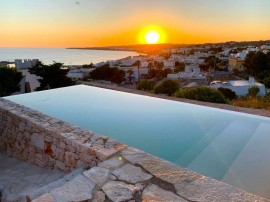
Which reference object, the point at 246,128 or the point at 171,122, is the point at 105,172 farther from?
the point at 246,128

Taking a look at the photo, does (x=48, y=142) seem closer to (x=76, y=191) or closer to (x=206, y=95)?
(x=76, y=191)

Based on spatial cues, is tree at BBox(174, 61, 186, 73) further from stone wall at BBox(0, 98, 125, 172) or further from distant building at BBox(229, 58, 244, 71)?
stone wall at BBox(0, 98, 125, 172)

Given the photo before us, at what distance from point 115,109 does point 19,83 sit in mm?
11020

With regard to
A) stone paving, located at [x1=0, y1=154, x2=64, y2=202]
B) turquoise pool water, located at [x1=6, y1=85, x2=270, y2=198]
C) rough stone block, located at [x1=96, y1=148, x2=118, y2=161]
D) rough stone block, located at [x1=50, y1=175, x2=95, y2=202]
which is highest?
rough stone block, located at [x1=96, y1=148, x2=118, y2=161]

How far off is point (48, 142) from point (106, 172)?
3.95 feet

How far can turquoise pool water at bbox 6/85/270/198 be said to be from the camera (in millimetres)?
2641

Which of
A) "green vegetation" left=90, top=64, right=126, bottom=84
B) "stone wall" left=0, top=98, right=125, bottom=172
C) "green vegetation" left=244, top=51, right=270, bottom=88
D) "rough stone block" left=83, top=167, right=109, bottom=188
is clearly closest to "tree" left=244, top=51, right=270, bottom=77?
"green vegetation" left=244, top=51, right=270, bottom=88

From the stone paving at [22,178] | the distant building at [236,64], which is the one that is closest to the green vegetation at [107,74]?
the distant building at [236,64]

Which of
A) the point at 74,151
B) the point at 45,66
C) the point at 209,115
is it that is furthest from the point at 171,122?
the point at 45,66

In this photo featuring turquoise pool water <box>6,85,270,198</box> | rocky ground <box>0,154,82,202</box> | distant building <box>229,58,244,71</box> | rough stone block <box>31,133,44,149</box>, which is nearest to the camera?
rocky ground <box>0,154,82,202</box>

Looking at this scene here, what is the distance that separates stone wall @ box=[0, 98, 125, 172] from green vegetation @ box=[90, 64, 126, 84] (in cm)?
2307

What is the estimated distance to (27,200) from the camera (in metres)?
2.01

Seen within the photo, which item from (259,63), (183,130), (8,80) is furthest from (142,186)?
(259,63)

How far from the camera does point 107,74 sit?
1091 inches
